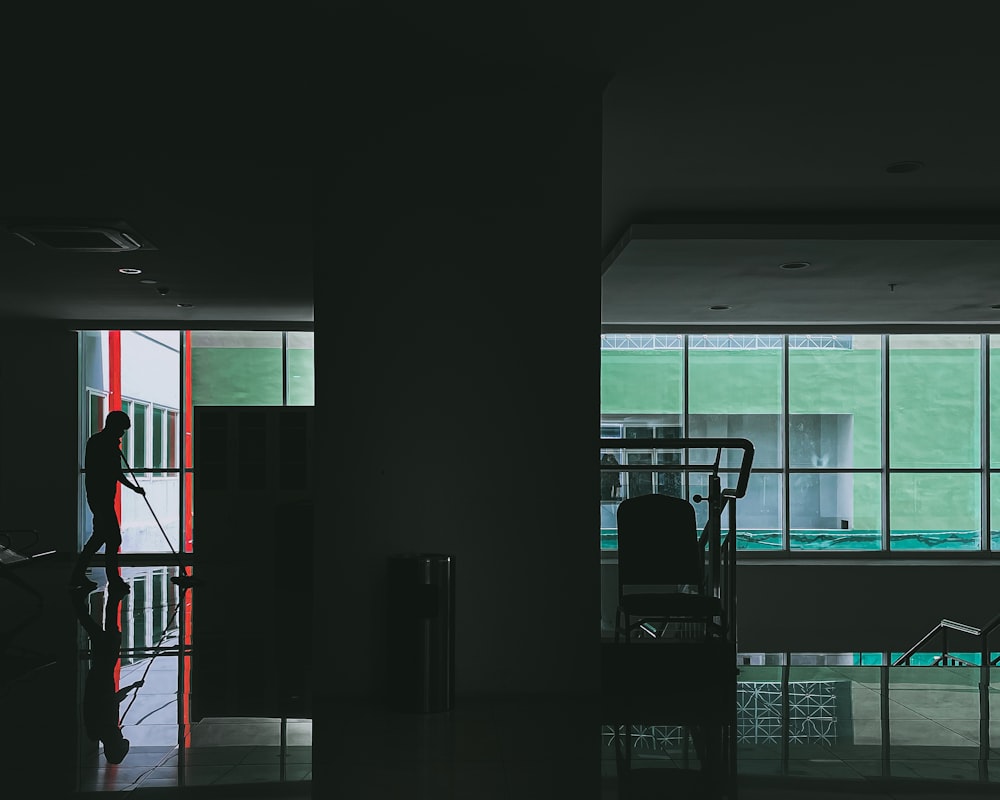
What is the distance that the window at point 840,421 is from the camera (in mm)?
13875

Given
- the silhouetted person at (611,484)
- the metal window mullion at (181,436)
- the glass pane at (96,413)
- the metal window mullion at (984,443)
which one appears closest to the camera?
the silhouetted person at (611,484)

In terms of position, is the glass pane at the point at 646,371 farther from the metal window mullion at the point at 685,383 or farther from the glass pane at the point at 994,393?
the glass pane at the point at 994,393

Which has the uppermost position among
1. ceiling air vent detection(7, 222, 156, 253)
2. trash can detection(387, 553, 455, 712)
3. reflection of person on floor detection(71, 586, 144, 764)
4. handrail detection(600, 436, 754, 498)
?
ceiling air vent detection(7, 222, 156, 253)

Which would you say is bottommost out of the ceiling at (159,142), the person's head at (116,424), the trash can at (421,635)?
the trash can at (421,635)

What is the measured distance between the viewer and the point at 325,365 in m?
4.58

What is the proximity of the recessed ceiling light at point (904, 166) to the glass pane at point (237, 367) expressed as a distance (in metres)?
9.14

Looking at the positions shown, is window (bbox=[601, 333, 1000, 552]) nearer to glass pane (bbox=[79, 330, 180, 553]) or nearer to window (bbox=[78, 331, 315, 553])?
window (bbox=[78, 331, 315, 553])

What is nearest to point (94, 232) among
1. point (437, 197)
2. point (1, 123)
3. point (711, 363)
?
point (1, 123)

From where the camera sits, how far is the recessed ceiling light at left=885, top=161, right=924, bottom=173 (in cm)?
630

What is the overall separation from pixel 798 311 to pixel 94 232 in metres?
8.06

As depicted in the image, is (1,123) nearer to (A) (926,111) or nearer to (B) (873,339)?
(A) (926,111)

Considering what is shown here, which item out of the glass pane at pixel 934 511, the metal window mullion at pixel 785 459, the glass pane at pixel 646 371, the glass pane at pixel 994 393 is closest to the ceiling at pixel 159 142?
the glass pane at pixel 646 371

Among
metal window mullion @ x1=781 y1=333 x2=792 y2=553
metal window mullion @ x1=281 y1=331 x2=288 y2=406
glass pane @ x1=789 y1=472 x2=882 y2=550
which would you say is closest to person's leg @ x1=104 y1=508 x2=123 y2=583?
metal window mullion @ x1=281 y1=331 x2=288 y2=406

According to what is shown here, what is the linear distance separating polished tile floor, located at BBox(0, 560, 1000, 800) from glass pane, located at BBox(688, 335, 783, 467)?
9020 mm
